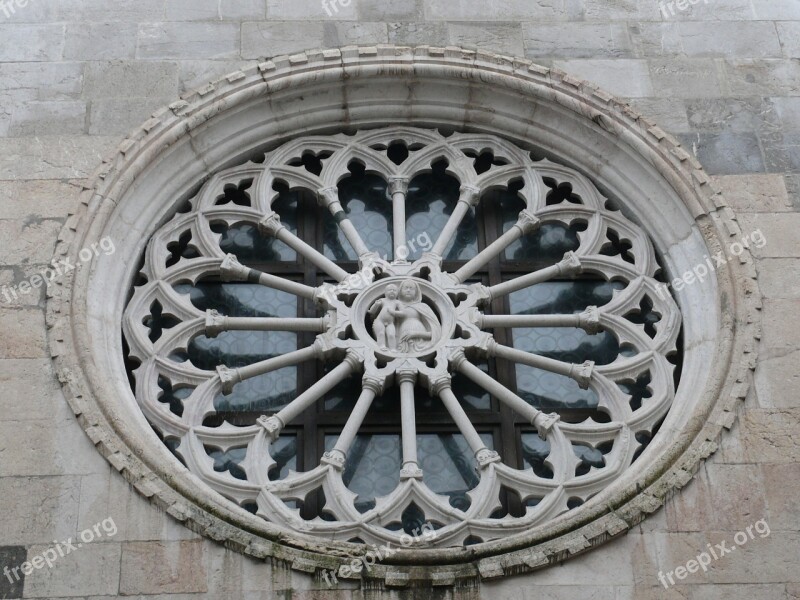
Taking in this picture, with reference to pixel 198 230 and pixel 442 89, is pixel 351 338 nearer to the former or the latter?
pixel 198 230

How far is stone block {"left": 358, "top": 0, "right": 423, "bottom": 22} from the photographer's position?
14789mm

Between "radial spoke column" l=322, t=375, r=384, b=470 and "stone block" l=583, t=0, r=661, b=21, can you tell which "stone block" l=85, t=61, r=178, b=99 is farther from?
"stone block" l=583, t=0, r=661, b=21

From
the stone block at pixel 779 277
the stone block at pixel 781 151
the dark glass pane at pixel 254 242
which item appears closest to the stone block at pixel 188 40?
the dark glass pane at pixel 254 242

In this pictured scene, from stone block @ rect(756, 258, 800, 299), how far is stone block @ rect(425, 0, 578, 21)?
3.09 meters

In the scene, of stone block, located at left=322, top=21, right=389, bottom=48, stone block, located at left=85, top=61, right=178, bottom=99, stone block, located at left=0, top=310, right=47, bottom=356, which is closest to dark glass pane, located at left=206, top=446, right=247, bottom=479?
stone block, located at left=0, top=310, right=47, bottom=356

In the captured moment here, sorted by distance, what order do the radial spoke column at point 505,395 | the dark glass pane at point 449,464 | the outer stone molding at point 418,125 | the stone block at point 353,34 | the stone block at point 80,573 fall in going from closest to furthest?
the stone block at point 80,573 < the outer stone molding at point 418,125 < the radial spoke column at point 505,395 < the dark glass pane at point 449,464 < the stone block at point 353,34

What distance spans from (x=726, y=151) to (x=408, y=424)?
3641mm

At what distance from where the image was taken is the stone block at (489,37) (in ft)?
47.9

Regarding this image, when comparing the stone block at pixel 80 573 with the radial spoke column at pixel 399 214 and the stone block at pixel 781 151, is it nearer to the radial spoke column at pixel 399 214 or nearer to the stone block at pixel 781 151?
the radial spoke column at pixel 399 214

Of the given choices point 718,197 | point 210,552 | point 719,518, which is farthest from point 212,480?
point 718,197

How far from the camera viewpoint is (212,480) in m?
12.1

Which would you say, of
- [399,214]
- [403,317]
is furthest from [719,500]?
[399,214]

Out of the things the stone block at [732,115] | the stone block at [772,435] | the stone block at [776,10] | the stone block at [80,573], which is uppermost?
the stone block at [776,10]

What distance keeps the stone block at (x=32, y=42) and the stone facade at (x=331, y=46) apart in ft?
0.05
